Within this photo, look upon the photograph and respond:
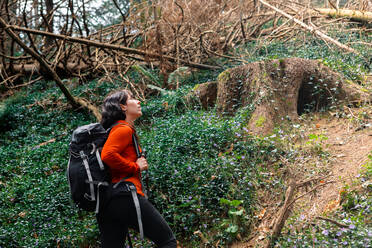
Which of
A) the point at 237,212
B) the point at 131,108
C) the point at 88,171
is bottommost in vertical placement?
the point at 237,212

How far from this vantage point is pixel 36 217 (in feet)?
17.6

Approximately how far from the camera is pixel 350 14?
29.6ft

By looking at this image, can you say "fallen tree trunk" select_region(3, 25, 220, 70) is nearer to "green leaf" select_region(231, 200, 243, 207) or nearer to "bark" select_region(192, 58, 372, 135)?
"bark" select_region(192, 58, 372, 135)

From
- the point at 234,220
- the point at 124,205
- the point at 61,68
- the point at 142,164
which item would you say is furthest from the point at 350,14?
the point at 61,68

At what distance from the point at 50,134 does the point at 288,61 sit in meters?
6.43

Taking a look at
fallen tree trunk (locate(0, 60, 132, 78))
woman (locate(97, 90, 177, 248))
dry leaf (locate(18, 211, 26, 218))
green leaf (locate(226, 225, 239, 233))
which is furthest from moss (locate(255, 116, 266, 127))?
fallen tree trunk (locate(0, 60, 132, 78))

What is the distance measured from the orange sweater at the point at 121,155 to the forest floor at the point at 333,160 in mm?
1860

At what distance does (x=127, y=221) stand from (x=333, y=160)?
10.8 feet

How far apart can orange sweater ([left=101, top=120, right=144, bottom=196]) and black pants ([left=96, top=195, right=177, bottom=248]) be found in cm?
17

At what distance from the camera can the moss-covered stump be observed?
6121 mm

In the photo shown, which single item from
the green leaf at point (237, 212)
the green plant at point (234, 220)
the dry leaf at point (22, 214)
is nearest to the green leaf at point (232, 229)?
the green plant at point (234, 220)

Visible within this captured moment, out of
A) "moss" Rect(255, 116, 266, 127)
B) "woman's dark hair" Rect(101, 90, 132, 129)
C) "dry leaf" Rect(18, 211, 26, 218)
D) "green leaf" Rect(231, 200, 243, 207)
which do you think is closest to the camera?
"woman's dark hair" Rect(101, 90, 132, 129)

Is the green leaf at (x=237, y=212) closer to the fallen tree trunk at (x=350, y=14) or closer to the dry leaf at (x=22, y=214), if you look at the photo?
the dry leaf at (x=22, y=214)

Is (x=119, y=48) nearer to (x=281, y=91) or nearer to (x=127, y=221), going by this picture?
(x=281, y=91)
